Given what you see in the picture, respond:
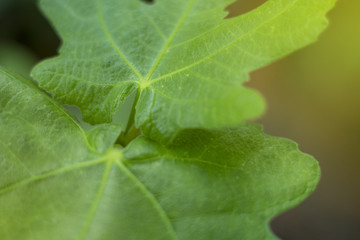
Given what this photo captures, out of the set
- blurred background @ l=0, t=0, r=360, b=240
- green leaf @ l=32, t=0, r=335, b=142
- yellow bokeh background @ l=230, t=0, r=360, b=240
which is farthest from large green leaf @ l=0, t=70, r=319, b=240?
yellow bokeh background @ l=230, t=0, r=360, b=240

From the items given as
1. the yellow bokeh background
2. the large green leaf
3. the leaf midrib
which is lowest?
the yellow bokeh background

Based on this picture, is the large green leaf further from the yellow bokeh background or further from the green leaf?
the yellow bokeh background

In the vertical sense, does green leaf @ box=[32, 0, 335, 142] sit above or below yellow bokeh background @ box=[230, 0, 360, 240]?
above

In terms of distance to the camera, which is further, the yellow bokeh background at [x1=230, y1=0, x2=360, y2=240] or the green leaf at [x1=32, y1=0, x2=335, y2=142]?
the yellow bokeh background at [x1=230, y1=0, x2=360, y2=240]

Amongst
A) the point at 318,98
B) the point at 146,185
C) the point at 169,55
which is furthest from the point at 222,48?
the point at 318,98

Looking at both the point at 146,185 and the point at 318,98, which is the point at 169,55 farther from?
the point at 318,98

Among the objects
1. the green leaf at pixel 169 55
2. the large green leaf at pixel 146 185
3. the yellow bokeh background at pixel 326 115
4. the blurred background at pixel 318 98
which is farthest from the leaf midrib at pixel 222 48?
the yellow bokeh background at pixel 326 115
